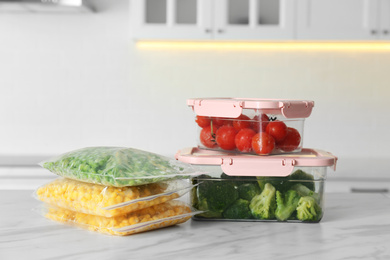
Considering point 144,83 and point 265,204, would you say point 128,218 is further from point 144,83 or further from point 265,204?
point 144,83

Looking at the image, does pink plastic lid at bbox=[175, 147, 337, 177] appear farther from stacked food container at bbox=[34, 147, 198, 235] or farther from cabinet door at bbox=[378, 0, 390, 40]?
cabinet door at bbox=[378, 0, 390, 40]

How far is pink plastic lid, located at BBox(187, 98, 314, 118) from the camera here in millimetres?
1202

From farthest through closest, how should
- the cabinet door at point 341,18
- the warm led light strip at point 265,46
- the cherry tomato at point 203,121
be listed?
1. the warm led light strip at point 265,46
2. the cabinet door at point 341,18
3. the cherry tomato at point 203,121

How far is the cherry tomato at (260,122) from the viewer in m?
1.21

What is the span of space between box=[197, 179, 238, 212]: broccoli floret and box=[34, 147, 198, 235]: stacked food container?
4cm

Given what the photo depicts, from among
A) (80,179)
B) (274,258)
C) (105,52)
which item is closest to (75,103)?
(105,52)

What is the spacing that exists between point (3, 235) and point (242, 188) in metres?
0.50

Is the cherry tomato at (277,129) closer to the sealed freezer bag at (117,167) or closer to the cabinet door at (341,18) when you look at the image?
the sealed freezer bag at (117,167)

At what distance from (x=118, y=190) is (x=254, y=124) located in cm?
34

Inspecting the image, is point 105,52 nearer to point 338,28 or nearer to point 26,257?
point 338,28

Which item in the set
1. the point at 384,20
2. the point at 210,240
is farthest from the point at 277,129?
the point at 384,20

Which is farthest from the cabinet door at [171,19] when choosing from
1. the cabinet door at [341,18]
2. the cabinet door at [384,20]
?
the cabinet door at [384,20]

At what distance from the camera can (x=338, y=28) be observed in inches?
114

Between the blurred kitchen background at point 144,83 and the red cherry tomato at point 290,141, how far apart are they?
206 cm
